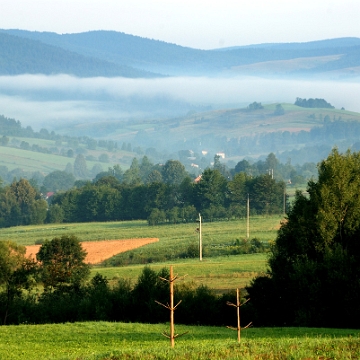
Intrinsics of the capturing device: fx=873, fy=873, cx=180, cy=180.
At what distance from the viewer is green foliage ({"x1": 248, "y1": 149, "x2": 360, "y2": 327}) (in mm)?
36406

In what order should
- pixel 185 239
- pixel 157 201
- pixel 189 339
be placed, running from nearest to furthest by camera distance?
pixel 189 339
pixel 185 239
pixel 157 201

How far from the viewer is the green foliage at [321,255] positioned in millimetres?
36406

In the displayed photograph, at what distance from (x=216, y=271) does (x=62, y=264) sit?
11.6 meters

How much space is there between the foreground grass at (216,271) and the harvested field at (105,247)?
8.20m

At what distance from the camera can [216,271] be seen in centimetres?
5650

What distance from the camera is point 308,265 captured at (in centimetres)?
3778

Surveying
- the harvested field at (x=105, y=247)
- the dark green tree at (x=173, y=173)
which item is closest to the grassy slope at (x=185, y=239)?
the harvested field at (x=105, y=247)

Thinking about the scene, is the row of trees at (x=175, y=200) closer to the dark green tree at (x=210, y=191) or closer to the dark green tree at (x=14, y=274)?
the dark green tree at (x=210, y=191)

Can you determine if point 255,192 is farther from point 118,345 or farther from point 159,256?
point 118,345

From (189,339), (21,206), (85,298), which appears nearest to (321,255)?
(85,298)

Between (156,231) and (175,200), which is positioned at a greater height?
(175,200)

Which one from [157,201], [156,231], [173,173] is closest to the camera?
[156,231]

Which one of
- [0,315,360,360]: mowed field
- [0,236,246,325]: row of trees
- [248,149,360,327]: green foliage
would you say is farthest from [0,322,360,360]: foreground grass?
[248,149,360,327]: green foliage

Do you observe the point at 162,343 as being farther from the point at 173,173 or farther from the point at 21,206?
the point at 173,173
